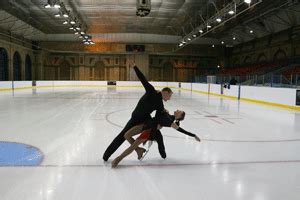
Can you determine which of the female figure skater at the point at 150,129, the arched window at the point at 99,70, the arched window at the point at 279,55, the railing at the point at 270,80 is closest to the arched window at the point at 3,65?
the arched window at the point at 99,70

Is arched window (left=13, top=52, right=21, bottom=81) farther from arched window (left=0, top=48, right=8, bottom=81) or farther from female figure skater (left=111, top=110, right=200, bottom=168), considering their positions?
female figure skater (left=111, top=110, right=200, bottom=168)

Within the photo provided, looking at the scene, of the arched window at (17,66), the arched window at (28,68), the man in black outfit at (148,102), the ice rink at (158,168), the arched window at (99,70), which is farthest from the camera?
the arched window at (99,70)

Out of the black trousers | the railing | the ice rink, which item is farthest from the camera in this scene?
the railing

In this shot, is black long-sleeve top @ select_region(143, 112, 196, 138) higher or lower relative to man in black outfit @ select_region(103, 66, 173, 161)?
lower

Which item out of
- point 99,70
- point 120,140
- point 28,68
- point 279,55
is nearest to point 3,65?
point 28,68

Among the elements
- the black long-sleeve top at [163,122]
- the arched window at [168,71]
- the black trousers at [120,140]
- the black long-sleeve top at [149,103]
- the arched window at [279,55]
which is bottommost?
the black trousers at [120,140]

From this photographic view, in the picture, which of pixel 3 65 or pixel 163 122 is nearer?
pixel 163 122

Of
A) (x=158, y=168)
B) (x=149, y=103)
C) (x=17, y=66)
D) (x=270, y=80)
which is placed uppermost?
(x=17, y=66)

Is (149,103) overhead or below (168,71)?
below

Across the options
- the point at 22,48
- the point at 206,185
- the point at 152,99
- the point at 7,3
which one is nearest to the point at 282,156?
the point at 206,185

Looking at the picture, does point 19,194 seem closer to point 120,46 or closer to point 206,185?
point 206,185

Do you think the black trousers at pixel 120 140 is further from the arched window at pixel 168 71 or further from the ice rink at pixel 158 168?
the arched window at pixel 168 71

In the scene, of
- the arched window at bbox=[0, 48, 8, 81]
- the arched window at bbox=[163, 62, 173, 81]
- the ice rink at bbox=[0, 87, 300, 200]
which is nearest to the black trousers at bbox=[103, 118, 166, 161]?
the ice rink at bbox=[0, 87, 300, 200]

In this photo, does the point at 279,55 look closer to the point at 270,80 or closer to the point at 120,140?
the point at 270,80
